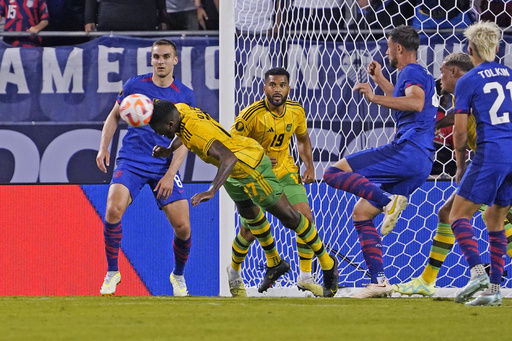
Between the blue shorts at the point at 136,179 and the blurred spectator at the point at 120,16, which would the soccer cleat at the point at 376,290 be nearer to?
the blue shorts at the point at 136,179

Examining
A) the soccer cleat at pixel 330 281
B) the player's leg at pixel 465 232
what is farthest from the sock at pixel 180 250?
the player's leg at pixel 465 232

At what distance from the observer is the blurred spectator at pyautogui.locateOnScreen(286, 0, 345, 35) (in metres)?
7.81

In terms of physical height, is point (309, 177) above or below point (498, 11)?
below

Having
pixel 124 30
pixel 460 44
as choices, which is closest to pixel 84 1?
pixel 124 30

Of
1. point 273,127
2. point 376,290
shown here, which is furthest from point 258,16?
point 376,290

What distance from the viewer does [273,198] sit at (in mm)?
6148

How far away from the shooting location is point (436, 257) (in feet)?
21.1

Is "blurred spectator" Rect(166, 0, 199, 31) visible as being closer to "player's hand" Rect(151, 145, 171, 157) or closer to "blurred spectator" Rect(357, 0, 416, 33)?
"blurred spectator" Rect(357, 0, 416, 33)

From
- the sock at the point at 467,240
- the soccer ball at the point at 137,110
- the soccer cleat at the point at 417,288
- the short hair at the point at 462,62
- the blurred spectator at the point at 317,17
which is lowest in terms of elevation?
the soccer cleat at the point at 417,288

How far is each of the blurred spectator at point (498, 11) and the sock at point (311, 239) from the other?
2862 mm

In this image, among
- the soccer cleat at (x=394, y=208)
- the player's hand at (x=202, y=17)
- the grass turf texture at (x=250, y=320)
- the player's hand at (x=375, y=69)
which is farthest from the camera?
the player's hand at (x=202, y=17)

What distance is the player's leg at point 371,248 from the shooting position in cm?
631

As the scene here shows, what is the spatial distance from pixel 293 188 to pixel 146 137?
3.97ft

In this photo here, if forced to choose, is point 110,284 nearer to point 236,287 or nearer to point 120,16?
point 236,287
